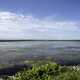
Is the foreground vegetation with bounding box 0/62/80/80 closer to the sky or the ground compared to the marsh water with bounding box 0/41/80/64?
closer to the sky

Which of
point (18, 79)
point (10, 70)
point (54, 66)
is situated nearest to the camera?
point (18, 79)

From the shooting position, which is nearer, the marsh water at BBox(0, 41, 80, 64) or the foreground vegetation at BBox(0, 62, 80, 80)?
the foreground vegetation at BBox(0, 62, 80, 80)

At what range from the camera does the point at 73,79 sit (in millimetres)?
10406

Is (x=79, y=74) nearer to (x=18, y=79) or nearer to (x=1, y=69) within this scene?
(x=18, y=79)

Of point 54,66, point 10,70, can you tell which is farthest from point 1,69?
point 54,66

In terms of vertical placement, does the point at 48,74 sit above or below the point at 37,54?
above

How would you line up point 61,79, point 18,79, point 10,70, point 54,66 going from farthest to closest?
point 10,70 < point 54,66 < point 18,79 < point 61,79

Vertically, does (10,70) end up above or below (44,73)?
below

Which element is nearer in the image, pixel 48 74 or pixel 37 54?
pixel 48 74

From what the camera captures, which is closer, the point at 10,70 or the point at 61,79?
the point at 61,79

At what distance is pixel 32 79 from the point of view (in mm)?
11000

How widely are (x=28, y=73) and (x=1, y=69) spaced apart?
1083 inches

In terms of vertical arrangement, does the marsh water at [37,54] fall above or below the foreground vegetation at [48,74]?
below

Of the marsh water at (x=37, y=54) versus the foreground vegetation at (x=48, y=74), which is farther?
the marsh water at (x=37, y=54)
